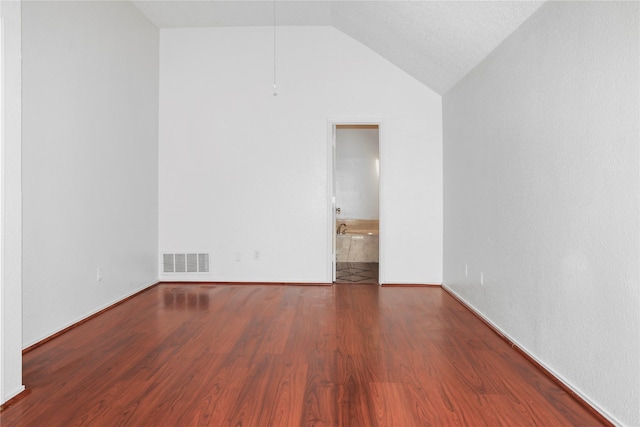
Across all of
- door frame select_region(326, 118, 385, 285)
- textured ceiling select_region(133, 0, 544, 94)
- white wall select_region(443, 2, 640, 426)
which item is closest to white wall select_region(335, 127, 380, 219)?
door frame select_region(326, 118, 385, 285)

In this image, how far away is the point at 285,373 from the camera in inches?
Answer: 90.7

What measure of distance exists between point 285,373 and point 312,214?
9.06ft

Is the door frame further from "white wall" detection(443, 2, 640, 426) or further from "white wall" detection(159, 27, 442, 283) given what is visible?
"white wall" detection(443, 2, 640, 426)

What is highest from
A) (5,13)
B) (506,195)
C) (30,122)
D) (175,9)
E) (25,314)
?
(175,9)

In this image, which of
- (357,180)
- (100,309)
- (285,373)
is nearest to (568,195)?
(285,373)

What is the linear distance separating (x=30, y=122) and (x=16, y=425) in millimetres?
1951

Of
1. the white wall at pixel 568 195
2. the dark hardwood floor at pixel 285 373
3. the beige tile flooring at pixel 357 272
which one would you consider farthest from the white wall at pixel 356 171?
the white wall at pixel 568 195

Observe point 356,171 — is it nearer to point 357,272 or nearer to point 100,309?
point 357,272

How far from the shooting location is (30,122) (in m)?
2.76

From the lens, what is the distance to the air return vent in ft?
16.2

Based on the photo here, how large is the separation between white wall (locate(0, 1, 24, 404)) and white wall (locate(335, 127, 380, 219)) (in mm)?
6438

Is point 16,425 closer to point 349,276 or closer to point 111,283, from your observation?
point 111,283

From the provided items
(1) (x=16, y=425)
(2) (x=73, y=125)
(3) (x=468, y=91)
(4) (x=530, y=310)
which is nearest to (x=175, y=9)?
(2) (x=73, y=125)

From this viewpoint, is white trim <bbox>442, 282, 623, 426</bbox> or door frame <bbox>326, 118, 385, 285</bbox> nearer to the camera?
white trim <bbox>442, 282, 623, 426</bbox>
